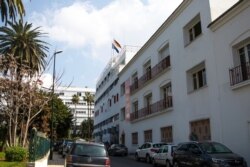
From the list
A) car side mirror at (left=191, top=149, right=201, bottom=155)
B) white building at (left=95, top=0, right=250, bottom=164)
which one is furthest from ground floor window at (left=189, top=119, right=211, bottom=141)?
car side mirror at (left=191, top=149, right=201, bottom=155)

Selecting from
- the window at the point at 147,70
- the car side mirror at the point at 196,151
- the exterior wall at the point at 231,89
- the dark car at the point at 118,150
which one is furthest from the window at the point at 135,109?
the car side mirror at the point at 196,151

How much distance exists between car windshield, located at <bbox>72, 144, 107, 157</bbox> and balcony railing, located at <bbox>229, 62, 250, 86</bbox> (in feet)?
30.3

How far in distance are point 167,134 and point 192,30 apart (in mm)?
9627

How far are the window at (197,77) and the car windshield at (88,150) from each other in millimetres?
11981

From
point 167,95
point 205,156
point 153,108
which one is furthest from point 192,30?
point 205,156

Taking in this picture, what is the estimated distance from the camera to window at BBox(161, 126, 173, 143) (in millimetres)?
30584

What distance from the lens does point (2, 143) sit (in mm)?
40594

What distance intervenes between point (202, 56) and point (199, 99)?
299 centimetres

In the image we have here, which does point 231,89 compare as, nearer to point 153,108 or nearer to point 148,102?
point 153,108

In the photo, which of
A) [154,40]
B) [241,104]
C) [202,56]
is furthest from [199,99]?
[154,40]

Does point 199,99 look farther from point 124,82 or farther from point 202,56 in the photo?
point 124,82

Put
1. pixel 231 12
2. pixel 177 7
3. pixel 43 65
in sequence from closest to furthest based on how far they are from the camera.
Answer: pixel 231 12 → pixel 177 7 → pixel 43 65

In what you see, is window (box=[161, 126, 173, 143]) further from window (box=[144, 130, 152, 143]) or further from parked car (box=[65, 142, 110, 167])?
parked car (box=[65, 142, 110, 167])

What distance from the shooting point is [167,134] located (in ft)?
103
